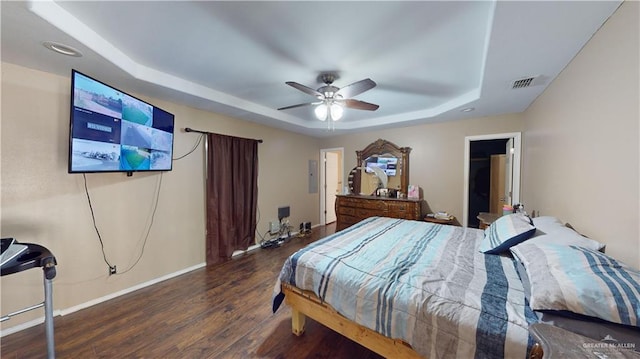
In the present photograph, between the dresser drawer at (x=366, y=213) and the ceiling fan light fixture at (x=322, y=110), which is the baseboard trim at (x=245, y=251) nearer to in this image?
the dresser drawer at (x=366, y=213)

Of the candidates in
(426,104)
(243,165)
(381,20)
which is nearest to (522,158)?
(426,104)

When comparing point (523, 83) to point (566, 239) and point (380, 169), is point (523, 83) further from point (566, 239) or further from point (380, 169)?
point (380, 169)

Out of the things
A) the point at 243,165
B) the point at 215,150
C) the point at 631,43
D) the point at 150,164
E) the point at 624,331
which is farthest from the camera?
the point at 243,165

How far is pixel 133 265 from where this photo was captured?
2576 mm

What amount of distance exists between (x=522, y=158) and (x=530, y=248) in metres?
2.64

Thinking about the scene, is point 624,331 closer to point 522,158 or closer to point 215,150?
point 522,158

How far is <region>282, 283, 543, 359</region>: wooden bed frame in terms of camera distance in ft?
4.39

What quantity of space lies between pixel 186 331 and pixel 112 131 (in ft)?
6.06

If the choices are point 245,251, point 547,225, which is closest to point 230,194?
point 245,251

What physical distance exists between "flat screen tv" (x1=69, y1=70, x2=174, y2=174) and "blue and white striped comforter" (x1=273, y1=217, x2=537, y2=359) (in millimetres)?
1852

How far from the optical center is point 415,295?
4.15 feet

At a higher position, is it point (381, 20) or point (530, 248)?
point (381, 20)

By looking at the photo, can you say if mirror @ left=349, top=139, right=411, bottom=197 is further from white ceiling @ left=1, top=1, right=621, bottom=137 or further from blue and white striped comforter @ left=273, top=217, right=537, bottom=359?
blue and white striped comforter @ left=273, top=217, right=537, bottom=359

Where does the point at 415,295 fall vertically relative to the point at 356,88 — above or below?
below
